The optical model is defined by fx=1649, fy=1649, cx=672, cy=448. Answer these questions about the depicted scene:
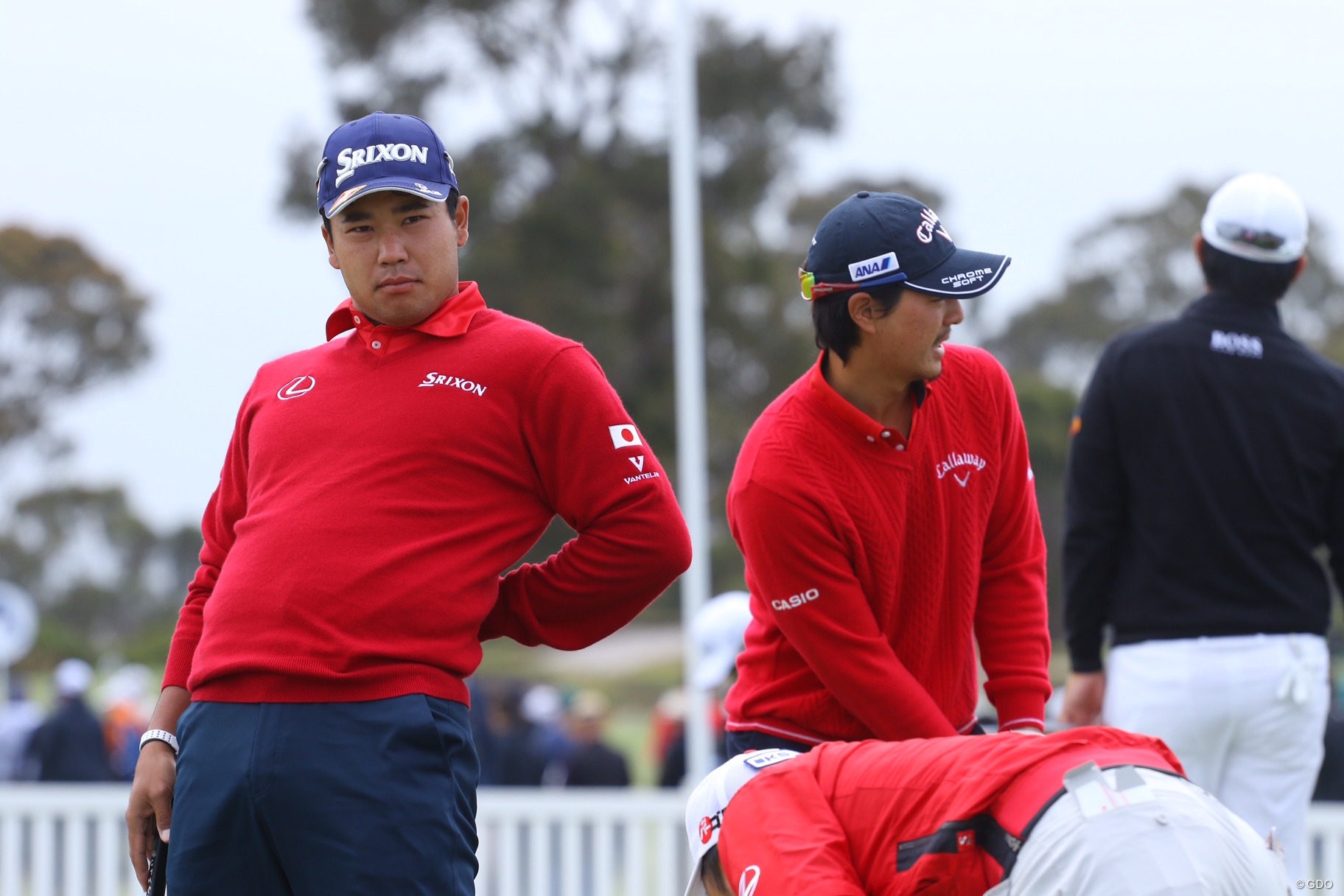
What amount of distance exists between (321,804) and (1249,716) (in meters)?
2.46

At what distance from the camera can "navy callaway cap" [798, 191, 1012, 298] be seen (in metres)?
3.17

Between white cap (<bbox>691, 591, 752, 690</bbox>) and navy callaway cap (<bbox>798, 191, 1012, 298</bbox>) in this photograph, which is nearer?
navy callaway cap (<bbox>798, 191, 1012, 298</bbox>)

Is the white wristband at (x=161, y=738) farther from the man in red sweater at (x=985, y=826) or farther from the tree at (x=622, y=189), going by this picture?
the tree at (x=622, y=189)

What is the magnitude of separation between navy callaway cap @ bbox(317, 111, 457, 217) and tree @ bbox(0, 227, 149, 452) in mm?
28087

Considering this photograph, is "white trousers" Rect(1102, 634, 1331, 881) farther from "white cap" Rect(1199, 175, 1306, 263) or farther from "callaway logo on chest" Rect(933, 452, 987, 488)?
"callaway logo on chest" Rect(933, 452, 987, 488)

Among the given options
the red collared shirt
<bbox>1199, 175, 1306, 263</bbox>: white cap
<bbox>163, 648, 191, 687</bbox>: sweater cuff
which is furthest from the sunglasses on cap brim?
<bbox>1199, 175, 1306, 263</bbox>: white cap

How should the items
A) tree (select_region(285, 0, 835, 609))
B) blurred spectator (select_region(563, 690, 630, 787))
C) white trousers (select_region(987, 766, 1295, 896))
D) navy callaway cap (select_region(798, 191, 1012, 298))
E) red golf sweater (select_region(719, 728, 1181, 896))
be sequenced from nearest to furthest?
white trousers (select_region(987, 766, 1295, 896)) → red golf sweater (select_region(719, 728, 1181, 896)) → navy callaway cap (select_region(798, 191, 1012, 298)) → blurred spectator (select_region(563, 690, 630, 787)) → tree (select_region(285, 0, 835, 609))

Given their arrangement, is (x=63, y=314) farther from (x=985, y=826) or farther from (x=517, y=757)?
(x=985, y=826)

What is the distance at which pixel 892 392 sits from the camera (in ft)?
10.8

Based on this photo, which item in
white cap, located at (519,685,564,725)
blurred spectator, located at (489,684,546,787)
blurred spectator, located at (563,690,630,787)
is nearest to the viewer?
blurred spectator, located at (563,690,630,787)

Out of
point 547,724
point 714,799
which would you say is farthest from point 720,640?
point 547,724

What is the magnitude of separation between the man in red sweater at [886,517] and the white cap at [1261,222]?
1186 millimetres

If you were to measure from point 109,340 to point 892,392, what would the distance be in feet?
93.7

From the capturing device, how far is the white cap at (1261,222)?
13.9 ft
